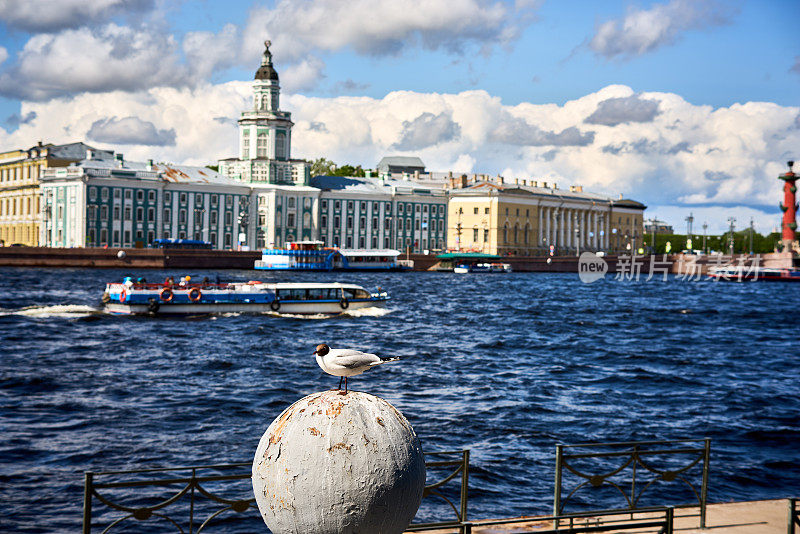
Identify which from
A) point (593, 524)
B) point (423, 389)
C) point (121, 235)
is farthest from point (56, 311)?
point (121, 235)

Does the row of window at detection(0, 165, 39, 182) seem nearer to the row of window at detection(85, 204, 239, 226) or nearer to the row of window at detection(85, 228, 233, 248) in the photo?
the row of window at detection(85, 228, 233, 248)

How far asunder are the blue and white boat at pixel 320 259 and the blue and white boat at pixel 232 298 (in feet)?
108

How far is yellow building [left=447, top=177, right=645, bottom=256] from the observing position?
89.8 meters

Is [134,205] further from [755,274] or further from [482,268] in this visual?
[755,274]


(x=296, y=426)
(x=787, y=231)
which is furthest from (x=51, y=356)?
(x=787, y=231)

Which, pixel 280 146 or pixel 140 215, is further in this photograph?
pixel 280 146

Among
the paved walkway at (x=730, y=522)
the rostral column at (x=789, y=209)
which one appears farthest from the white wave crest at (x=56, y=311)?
the rostral column at (x=789, y=209)


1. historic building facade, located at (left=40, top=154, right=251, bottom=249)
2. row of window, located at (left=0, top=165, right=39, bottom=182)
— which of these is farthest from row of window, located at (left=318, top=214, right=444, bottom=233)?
row of window, located at (left=0, top=165, right=39, bottom=182)

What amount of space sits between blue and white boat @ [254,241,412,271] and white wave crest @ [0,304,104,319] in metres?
37.4

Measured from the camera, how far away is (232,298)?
34406 millimetres

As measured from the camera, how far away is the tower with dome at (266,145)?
80.8 metres

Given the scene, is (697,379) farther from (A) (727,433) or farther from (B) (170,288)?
(B) (170,288)

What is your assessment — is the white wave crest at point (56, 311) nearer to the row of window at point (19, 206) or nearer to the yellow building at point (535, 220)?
the row of window at point (19, 206)

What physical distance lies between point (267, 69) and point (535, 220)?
31517mm
